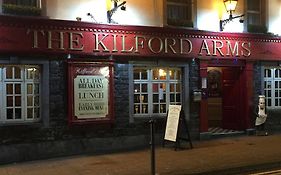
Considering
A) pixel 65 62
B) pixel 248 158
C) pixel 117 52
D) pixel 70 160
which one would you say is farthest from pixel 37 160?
pixel 248 158

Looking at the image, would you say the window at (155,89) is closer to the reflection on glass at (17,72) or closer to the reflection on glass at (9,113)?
the reflection on glass at (17,72)

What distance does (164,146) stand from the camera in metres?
12.6

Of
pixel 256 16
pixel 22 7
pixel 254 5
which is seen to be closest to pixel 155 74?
pixel 22 7

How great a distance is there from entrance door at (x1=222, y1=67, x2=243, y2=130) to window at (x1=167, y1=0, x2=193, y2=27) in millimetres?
2770

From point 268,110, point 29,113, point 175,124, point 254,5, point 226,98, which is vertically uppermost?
point 254,5

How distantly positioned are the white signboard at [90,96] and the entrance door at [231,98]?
5.23m

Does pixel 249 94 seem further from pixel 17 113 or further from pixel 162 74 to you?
pixel 17 113

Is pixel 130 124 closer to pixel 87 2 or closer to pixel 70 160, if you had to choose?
pixel 70 160

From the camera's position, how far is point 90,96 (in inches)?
468

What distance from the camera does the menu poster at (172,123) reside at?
39.0ft

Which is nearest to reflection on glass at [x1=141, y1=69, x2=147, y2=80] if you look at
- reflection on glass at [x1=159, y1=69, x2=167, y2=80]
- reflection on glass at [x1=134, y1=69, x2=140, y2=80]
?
reflection on glass at [x1=134, y1=69, x2=140, y2=80]

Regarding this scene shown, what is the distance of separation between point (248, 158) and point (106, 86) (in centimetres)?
437

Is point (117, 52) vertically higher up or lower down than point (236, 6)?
lower down

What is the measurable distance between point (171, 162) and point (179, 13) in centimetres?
544
